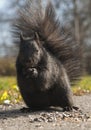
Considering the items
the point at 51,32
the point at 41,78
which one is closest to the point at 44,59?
the point at 41,78

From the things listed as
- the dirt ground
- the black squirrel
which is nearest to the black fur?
the black squirrel

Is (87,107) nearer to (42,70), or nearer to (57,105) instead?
(57,105)

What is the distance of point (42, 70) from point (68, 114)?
30.4 inches

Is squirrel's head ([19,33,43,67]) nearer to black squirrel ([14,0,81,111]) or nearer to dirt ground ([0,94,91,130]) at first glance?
black squirrel ([14,0,81,111])

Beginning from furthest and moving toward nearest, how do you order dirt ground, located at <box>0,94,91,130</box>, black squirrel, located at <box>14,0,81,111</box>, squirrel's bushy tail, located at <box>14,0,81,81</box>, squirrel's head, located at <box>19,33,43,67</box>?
squirrel's bushy tail, located at <box>14,0,81,81</box> < black squirrel, located at <box>14,0,81,111</box> < squirrel's head, located at <box>19,33,43,67</box> < dirt ground, located at <box>0,94,91,130</box>

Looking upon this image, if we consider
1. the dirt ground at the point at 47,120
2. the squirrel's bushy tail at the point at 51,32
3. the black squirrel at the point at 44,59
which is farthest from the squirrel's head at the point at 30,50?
the dirt ground at the point at 47,120

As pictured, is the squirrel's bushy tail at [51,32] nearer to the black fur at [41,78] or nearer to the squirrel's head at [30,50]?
the black fur at [41,78]

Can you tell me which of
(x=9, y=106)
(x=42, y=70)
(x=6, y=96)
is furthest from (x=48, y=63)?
(x=6, y=96)

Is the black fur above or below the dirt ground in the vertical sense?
above

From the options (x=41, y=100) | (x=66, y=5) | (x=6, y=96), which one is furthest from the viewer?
(x=66, y=5)

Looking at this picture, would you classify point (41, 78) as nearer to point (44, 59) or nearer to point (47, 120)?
point (44, 59)

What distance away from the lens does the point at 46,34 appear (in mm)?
7691

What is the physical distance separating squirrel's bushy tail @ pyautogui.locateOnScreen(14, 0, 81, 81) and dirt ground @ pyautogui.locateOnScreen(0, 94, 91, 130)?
78 cm

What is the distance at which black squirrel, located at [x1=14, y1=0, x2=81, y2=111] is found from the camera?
277 inches
